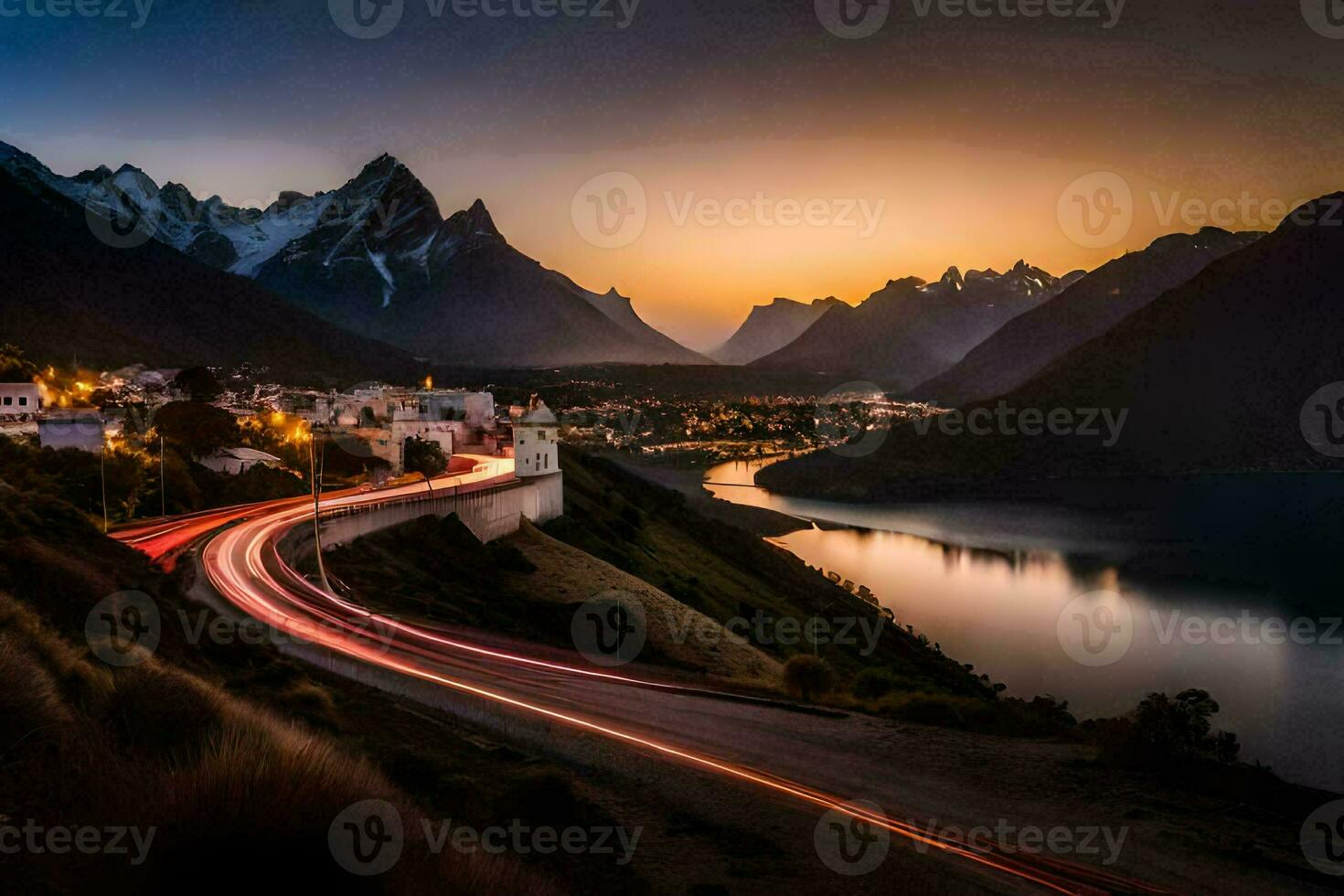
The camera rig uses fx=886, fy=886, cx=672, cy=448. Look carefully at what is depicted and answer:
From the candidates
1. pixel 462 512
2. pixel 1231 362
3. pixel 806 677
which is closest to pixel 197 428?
pixel 462 512

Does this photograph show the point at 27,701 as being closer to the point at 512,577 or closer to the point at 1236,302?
the point at 512,577

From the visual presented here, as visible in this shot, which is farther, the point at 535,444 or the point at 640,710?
the point at 535,444

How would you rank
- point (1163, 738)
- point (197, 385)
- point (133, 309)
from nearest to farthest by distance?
point (1163, 738), point (197, 385), point (133, 309)

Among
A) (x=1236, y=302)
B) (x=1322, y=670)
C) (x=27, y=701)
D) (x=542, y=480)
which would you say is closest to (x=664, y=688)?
(x=27, y=701)

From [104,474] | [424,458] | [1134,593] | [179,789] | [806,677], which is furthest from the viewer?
[1134,593]

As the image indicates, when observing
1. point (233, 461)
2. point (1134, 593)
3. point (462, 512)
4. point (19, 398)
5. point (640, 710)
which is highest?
point (19, 398)

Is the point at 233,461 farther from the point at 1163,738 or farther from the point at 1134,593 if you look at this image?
the point at 1134,593
